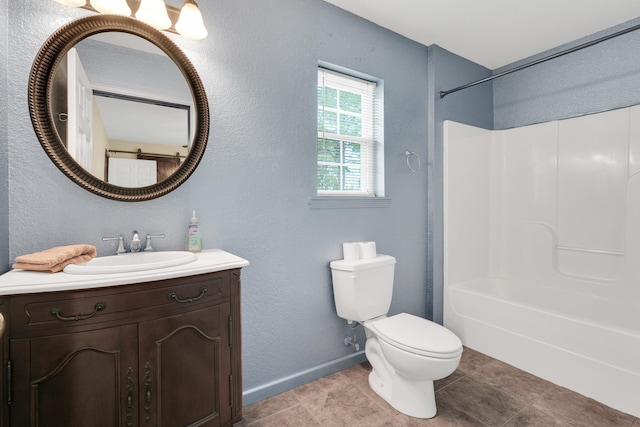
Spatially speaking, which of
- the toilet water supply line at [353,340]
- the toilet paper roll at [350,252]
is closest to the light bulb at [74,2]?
the toilet paper roll at [350,252]

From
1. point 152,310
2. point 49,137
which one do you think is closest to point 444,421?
point 152,310

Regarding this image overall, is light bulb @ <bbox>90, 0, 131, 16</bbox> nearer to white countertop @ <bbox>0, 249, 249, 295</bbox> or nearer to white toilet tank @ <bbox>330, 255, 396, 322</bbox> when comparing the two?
white countertop @ <bbox>0, 249, 249, 295</bbox>

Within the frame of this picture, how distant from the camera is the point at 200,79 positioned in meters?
1.56

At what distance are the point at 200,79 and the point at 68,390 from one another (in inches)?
56.0

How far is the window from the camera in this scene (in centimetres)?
213

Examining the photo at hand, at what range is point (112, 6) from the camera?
1299mm

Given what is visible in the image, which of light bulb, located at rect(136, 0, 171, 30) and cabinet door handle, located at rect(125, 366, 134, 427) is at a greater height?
light bulb, located at rect(136, 0, 171, 30)

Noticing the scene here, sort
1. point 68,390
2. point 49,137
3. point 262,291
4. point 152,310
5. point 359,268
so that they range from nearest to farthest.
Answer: point 68,390 < point 152,310 < point 49,137 < point 262,291 < point 359,268

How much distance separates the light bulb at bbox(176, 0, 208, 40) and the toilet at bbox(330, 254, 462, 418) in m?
1.48

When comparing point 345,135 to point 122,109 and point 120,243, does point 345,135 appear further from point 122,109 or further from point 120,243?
point 120,243

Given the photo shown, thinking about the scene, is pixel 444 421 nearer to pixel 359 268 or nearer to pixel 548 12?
pixel 359 268

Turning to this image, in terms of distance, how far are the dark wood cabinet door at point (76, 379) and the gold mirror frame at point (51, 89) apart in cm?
63

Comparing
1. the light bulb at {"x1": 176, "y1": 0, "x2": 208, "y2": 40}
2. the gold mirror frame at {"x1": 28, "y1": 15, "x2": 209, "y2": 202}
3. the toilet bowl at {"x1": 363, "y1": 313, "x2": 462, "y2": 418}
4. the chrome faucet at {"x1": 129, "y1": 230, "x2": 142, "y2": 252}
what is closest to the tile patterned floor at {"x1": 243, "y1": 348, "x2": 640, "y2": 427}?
the toilet bowl at {"x1": 363, "y1": 313, "x2": 462, "y2": 418}

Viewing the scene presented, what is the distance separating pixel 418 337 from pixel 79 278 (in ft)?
5.07
